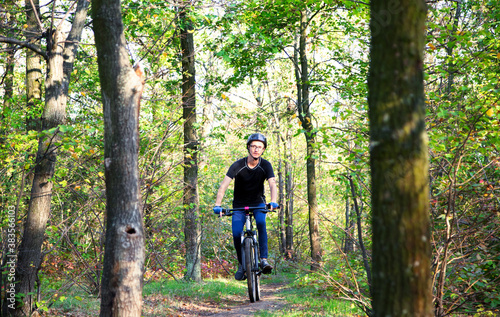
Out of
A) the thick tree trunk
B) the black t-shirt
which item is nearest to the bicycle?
the black t-shirt

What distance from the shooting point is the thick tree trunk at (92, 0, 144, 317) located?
4059 millimetres

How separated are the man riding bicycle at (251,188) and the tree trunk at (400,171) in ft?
17.0

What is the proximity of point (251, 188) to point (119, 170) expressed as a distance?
361cm

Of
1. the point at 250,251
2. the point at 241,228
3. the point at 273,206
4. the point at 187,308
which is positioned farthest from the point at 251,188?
the point at 187,308

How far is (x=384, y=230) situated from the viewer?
6.69 feet

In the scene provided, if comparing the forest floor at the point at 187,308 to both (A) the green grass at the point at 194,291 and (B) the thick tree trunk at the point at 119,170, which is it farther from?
(B) the thick tree trunk at the point at 119,170

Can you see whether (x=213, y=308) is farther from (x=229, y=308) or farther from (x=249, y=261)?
(x=249, y=261)

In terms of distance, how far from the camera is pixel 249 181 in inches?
295

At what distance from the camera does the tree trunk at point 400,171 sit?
2008 millimetres

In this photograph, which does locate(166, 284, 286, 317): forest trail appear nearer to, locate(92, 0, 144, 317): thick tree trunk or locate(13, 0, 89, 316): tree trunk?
locate(13, 0, 89, 316): tree trunk

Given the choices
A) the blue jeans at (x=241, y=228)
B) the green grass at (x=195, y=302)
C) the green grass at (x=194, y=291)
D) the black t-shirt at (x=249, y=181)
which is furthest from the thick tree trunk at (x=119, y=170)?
the green grass at (x=194, y=291)

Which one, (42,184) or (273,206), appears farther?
(42,184)

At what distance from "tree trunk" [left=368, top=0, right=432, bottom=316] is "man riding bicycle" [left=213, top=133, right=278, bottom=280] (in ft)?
17.0

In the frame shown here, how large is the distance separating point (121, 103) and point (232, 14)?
17.8 ft
